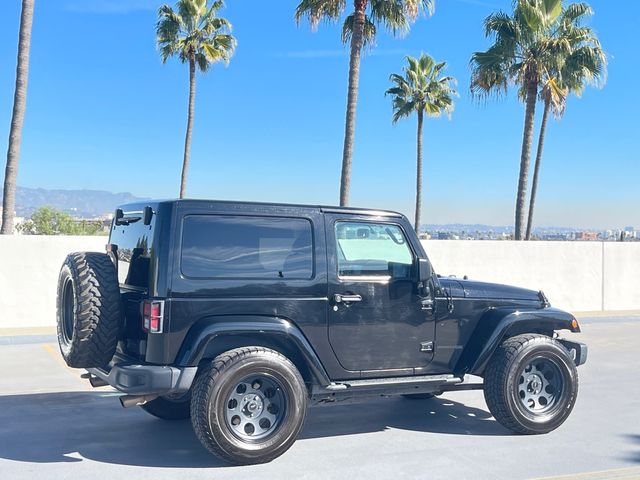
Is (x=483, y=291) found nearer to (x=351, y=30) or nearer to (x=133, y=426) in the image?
(x=133, y=426)

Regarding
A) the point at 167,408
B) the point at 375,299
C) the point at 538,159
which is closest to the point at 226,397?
the point at 375,299

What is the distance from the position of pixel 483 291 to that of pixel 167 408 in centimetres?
308

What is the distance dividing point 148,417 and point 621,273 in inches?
563

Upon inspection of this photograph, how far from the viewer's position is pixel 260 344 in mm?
5816

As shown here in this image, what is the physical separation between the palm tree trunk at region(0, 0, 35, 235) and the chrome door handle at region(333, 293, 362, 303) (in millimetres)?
12314

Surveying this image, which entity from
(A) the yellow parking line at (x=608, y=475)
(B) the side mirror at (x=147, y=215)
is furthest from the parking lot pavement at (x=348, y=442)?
(B) the side mirror at (x=147, y=215)

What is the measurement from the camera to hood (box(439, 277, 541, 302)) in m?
6.61

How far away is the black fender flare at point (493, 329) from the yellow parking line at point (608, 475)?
4.30 ft

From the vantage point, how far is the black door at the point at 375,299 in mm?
6055

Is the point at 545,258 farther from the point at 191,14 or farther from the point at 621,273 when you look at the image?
the point at 191,14

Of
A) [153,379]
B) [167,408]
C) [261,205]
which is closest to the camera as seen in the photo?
[153,379]

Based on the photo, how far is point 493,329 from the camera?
654 centimetres

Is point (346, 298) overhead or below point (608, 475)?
overhead

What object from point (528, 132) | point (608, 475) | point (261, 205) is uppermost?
point (528, 132)
